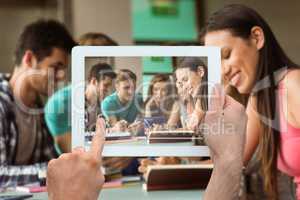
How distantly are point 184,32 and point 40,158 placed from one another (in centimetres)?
64

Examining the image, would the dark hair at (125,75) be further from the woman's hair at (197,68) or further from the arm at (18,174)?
the arm at (18,174)

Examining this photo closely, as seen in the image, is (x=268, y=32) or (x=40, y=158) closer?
(x=268, y=32)

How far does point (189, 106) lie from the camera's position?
2.71 ft

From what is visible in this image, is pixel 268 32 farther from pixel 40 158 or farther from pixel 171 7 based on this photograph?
pixel 40 158

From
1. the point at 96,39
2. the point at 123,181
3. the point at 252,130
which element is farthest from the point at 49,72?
the point at 252,130

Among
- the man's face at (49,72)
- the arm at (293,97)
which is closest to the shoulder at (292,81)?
the arm at (293,97)

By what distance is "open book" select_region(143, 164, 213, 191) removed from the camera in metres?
0.96

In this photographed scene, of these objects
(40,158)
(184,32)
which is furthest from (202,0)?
(40,158)


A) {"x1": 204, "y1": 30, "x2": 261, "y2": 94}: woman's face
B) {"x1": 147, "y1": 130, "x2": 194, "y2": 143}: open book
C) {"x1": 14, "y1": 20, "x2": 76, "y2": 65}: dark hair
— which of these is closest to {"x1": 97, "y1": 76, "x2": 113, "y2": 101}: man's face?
{"x1": 147, "y1": 130, "x2": 194, "y2": 143}: open book

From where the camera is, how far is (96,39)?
996mm

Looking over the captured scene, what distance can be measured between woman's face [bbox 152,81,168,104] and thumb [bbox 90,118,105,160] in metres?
0.19

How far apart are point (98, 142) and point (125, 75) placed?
23 centimetres

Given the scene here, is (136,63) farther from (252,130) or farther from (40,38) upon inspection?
(40,38)

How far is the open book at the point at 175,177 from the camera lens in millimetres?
965
